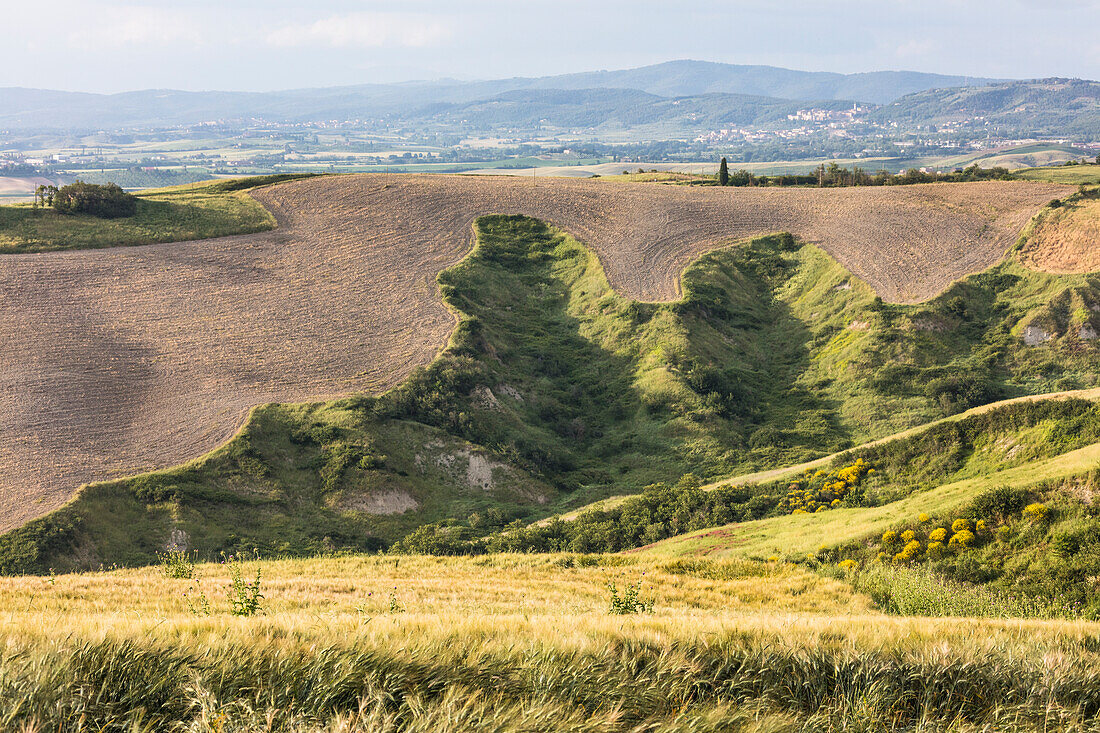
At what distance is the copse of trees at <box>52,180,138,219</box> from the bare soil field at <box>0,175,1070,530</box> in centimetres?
674

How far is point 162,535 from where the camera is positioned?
2542cm

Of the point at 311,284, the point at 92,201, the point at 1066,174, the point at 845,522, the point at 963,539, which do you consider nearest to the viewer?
the point at 963,539

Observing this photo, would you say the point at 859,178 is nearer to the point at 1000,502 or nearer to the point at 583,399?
the point at 583,399

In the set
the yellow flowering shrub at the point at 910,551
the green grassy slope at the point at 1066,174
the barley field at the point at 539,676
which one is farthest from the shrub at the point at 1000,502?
the green grassy slope at the point at 1066,174

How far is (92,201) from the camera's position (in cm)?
5131

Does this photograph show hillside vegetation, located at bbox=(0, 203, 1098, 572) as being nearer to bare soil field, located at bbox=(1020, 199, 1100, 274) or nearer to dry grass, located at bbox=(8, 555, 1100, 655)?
bare soil field, located at bbox=(1020, 199, 1100, 274)

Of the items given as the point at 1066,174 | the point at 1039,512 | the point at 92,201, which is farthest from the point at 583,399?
the point at 1066,174

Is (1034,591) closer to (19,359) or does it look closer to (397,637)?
(397,637)

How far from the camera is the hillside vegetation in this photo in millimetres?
27375

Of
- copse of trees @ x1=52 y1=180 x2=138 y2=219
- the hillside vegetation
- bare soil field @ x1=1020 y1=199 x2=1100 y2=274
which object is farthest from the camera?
copse of trees @ x1=52 y1=180 x2=138 y2=219

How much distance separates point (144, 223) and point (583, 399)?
113 feet

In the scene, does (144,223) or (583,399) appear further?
(144,223)

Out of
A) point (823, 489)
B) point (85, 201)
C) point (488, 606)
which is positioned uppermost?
point (85, 201)

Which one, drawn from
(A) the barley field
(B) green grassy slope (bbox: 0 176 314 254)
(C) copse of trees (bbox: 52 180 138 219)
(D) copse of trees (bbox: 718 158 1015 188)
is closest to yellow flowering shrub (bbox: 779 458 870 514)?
(A) the barley field
